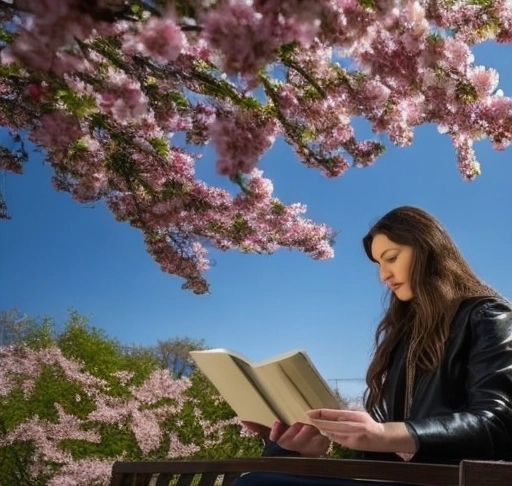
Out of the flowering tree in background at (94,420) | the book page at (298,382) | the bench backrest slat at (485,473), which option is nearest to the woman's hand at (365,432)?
the book page at (298,382)

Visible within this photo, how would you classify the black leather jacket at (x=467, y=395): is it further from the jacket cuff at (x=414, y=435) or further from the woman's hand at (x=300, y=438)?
the woman's hand at (x=300, y=438)

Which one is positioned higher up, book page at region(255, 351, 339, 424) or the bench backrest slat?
book page at region(255, 351, 339, 424)

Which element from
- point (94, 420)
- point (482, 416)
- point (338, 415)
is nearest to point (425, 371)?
point (482, 416)

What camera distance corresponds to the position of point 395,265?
2283 mm

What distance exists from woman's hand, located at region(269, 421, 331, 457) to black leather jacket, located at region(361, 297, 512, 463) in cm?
12

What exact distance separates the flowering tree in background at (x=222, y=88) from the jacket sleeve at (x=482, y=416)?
1.25 metres

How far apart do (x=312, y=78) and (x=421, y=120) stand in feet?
2.36

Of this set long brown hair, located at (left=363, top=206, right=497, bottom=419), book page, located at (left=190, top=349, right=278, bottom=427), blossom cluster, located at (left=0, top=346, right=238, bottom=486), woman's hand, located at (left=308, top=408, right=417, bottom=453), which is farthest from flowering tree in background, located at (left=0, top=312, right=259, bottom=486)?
woman's hand, located at (left=308, top=408, right=417, bottom=453)

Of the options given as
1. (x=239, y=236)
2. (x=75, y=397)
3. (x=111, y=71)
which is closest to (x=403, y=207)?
(x=111, y=71)

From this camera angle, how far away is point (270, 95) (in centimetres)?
411

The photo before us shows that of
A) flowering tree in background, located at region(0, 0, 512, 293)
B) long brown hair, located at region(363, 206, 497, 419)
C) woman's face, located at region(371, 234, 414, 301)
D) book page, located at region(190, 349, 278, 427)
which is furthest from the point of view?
flowering tree in background, located at region(0, 0, 512, 293)

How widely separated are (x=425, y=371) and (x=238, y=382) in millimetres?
462

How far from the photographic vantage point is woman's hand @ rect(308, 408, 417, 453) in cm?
166

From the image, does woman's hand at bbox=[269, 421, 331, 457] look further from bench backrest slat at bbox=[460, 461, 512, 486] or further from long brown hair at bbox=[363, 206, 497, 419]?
bench backrest slat at bbox=[460, 461, 512, 486]
